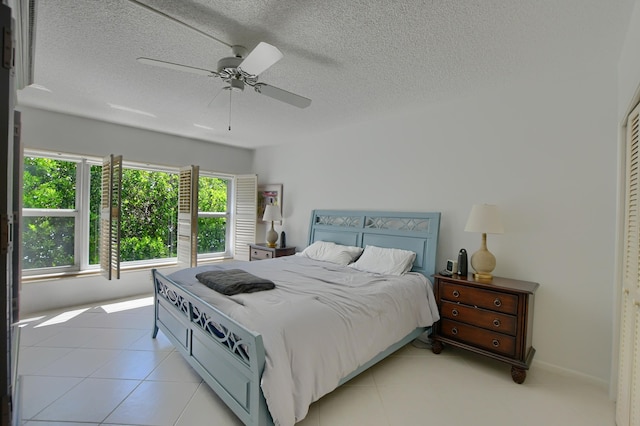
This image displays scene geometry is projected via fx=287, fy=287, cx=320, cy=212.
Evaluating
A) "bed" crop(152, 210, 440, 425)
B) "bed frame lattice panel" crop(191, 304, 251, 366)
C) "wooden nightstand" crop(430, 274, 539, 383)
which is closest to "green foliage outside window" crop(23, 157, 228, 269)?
"bed" crop(152, 210, 440, 425)

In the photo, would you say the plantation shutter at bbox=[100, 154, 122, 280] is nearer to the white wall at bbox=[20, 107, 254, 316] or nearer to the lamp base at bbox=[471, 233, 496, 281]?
the white wall at bbox=[20, 107, 254, 316]

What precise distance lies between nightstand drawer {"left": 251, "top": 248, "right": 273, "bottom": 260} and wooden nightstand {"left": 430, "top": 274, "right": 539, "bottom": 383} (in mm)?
2716

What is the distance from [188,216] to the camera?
480 cm

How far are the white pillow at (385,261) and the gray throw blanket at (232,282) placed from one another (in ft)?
4.12

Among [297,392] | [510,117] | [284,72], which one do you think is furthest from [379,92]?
[297,392]

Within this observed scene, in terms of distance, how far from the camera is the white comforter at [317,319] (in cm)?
167

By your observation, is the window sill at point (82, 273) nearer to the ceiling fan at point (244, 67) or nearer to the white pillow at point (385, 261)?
the white pillow at point (385, 261)

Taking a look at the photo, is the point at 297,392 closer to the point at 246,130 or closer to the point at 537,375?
the point at 537,375

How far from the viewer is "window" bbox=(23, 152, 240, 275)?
3924 mm

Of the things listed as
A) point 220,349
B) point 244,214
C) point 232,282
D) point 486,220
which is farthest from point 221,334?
point 244,214

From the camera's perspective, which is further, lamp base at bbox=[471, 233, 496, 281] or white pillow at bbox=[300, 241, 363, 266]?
white pillow at bbox=[300, 241, 363, 266]

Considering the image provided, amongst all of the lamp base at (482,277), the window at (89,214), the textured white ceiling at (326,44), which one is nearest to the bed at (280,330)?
the lamp base at (482,277)

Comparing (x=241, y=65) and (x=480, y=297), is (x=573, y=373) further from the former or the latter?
(x=241, y=65)

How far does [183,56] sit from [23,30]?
952mm
